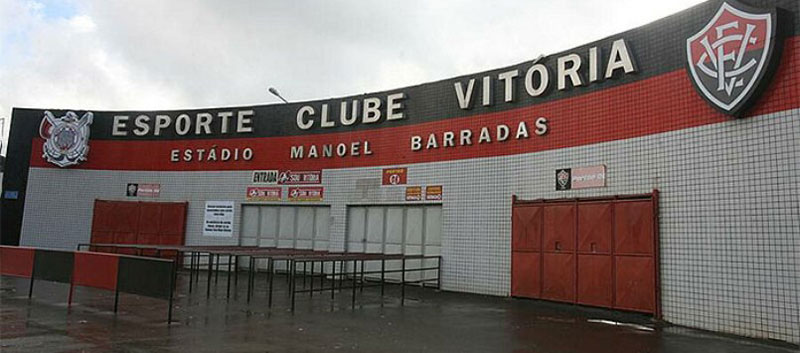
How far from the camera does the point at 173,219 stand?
20578 millimetres

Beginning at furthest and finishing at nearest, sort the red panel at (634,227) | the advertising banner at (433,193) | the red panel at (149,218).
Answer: the red panel at (149,218), the advertising banner at (433,193), the red panel at (634,227)

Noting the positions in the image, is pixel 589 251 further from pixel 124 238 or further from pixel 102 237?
pixel 102 237

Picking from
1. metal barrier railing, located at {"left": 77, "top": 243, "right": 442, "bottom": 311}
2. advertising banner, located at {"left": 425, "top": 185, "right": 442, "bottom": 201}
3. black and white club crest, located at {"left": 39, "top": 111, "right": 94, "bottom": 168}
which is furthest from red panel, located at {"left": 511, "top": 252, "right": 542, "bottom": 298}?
black and white club crest, located at {"left": 39, "top": 111, "right": 94, "bottom": 168}

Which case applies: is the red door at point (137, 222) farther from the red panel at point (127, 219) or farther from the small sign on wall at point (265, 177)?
the small sign on wall at point (265, 177)

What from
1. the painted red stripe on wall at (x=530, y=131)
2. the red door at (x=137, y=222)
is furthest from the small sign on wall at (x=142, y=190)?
the painted red stripe on wall at (x=530, y=131)

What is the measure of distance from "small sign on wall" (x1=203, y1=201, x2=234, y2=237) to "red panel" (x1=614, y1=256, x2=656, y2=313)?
13083 mm

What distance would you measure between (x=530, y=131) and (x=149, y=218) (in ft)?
46.3

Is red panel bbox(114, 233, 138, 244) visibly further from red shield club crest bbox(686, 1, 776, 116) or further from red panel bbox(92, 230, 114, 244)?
red shield club crest bbox(686, 1, 776, 116)

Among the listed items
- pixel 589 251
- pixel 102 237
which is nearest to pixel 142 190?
pixel 102 237

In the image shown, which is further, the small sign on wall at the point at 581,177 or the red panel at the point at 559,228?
the red panel at the point at 559,228

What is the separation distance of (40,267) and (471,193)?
9.68 m

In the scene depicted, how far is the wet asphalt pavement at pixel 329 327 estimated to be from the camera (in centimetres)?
809

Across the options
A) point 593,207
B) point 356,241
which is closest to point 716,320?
point 593,207

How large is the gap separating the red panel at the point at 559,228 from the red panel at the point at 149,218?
14060 mm
